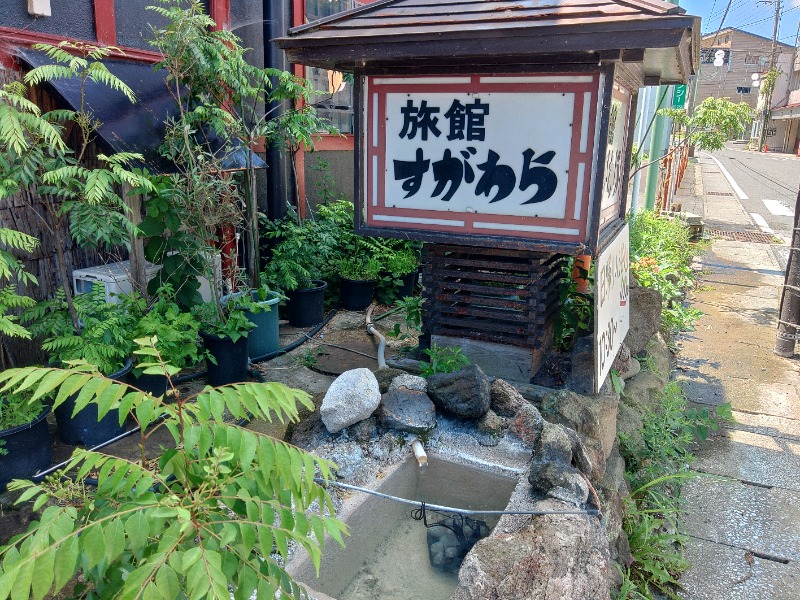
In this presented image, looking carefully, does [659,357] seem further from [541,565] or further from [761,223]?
[761,223]

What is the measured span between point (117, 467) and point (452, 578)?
241cm

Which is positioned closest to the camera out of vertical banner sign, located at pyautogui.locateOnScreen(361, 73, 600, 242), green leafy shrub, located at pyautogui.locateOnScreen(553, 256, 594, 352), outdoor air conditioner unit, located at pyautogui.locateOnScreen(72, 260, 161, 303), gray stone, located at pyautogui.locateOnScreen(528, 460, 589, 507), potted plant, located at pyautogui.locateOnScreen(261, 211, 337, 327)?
gray stone, located at pyautogui.locateOnScreen(528, 460, 589, 507)

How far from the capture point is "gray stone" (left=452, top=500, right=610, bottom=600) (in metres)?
3.05

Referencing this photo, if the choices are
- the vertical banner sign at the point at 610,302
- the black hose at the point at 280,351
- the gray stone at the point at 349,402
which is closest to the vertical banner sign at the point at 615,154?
the vertical banner sign at the point at 610,302

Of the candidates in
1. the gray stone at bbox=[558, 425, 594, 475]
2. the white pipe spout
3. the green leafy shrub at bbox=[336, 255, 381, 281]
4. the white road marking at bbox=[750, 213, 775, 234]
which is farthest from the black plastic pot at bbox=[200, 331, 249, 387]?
the white road marking at bbox=[750, 213, 775, 234]

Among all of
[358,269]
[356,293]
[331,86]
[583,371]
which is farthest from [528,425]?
[331,86]

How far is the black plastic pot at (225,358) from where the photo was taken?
20.2 feet

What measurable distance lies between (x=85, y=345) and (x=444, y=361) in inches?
113

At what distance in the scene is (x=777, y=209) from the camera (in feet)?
75.9

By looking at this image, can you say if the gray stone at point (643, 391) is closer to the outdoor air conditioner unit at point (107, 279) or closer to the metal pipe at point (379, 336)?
the metal pipe at point (379, 336)

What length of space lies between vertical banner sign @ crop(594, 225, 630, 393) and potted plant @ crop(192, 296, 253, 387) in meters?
3.28

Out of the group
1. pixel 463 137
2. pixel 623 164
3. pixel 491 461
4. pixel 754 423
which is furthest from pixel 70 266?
pixel 754 423

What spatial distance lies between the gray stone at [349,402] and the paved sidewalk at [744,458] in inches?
96.2

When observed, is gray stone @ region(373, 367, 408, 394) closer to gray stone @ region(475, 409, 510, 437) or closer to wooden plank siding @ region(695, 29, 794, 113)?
gray stone @ region(475, 409, 510, 437)
